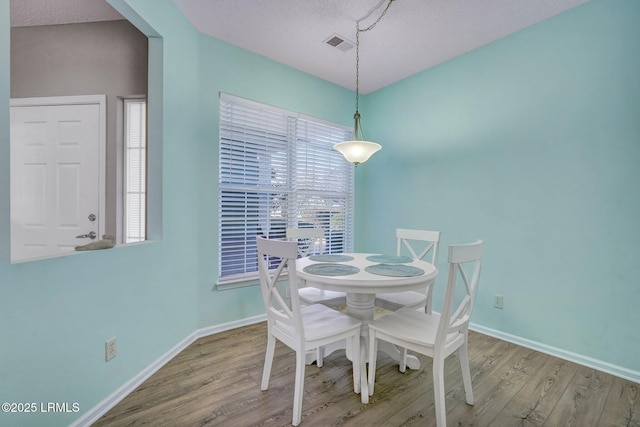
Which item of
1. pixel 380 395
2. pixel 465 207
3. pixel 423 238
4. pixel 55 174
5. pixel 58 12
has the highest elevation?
pixel 58 12

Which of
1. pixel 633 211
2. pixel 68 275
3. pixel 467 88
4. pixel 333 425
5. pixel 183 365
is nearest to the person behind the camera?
pixel 68 275

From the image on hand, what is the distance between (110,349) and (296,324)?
111cm

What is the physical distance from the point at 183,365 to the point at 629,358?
3169mm

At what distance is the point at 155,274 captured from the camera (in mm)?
2004

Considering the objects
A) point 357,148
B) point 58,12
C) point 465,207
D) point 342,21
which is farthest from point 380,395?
point 58,12

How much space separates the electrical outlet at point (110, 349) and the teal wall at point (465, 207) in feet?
0.11

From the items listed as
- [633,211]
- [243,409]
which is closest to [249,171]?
[243,409]

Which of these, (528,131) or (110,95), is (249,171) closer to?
(110,95)

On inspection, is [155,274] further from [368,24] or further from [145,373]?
[368,24]

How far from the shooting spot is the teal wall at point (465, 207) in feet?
4.39

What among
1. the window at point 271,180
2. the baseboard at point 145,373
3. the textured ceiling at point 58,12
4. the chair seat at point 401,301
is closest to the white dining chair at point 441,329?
the chair seat at point 401,301

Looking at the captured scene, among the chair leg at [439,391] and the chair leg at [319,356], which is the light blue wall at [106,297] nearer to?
the chair leg at [319,356]

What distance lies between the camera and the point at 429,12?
2.23 m

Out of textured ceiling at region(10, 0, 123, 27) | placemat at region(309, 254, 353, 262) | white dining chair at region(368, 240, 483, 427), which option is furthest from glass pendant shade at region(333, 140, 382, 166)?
textured ceiling at region(10, 0, 123, 27)
